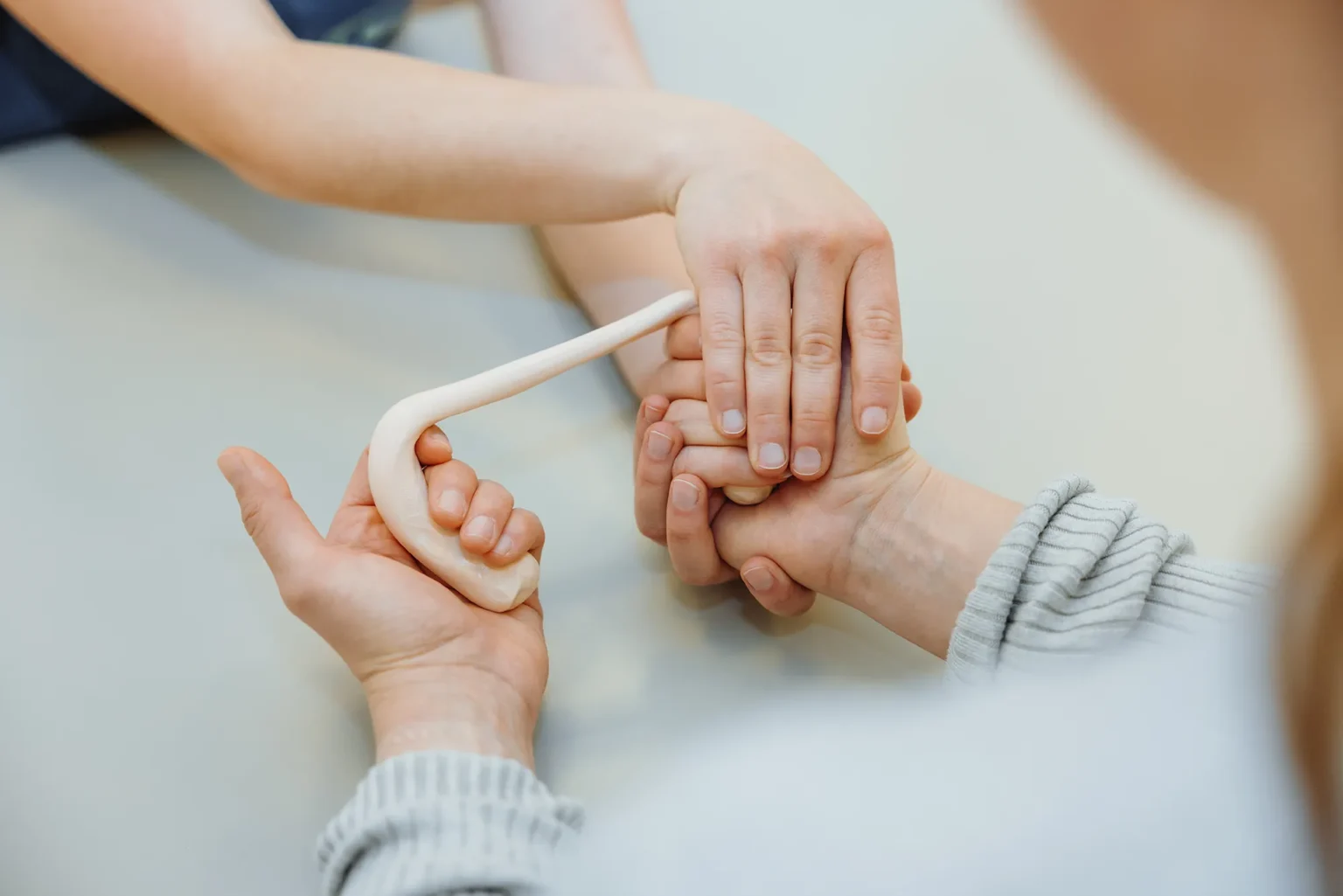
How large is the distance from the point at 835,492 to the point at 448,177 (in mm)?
273

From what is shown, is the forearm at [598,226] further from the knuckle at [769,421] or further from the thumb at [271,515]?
the thumb at [271,515]

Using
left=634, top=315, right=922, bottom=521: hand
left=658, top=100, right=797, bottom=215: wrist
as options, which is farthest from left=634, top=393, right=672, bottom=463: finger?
left=658, top=100, right=797, bottom=215: wrist

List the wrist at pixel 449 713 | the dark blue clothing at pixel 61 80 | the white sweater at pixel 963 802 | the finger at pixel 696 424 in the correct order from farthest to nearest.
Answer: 1. the dark blue clothing at pixel 61 80
2. the finger at pixel 696 424
3. the wrist at pixel 449 713
4. the white sweater at pixel 963 802

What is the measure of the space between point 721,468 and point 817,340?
0.08 metres

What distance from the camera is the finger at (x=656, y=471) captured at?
0.51 metres

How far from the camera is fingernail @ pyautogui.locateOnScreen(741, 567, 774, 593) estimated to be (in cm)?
50

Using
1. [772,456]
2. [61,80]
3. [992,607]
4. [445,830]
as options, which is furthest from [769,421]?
[61,80]

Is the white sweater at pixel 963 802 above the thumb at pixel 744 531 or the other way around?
the other way around

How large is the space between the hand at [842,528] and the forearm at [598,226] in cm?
9

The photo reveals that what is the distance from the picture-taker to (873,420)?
49cm

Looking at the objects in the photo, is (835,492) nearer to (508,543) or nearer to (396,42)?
(508,543)

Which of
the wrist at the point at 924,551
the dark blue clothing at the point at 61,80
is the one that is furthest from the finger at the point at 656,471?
the dark blue clothing at the point at 61,80

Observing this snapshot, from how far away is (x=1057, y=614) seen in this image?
0.44 m

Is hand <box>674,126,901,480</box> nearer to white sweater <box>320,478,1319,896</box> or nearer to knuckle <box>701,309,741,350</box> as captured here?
knuckle <box>701,309,741,350</box>
